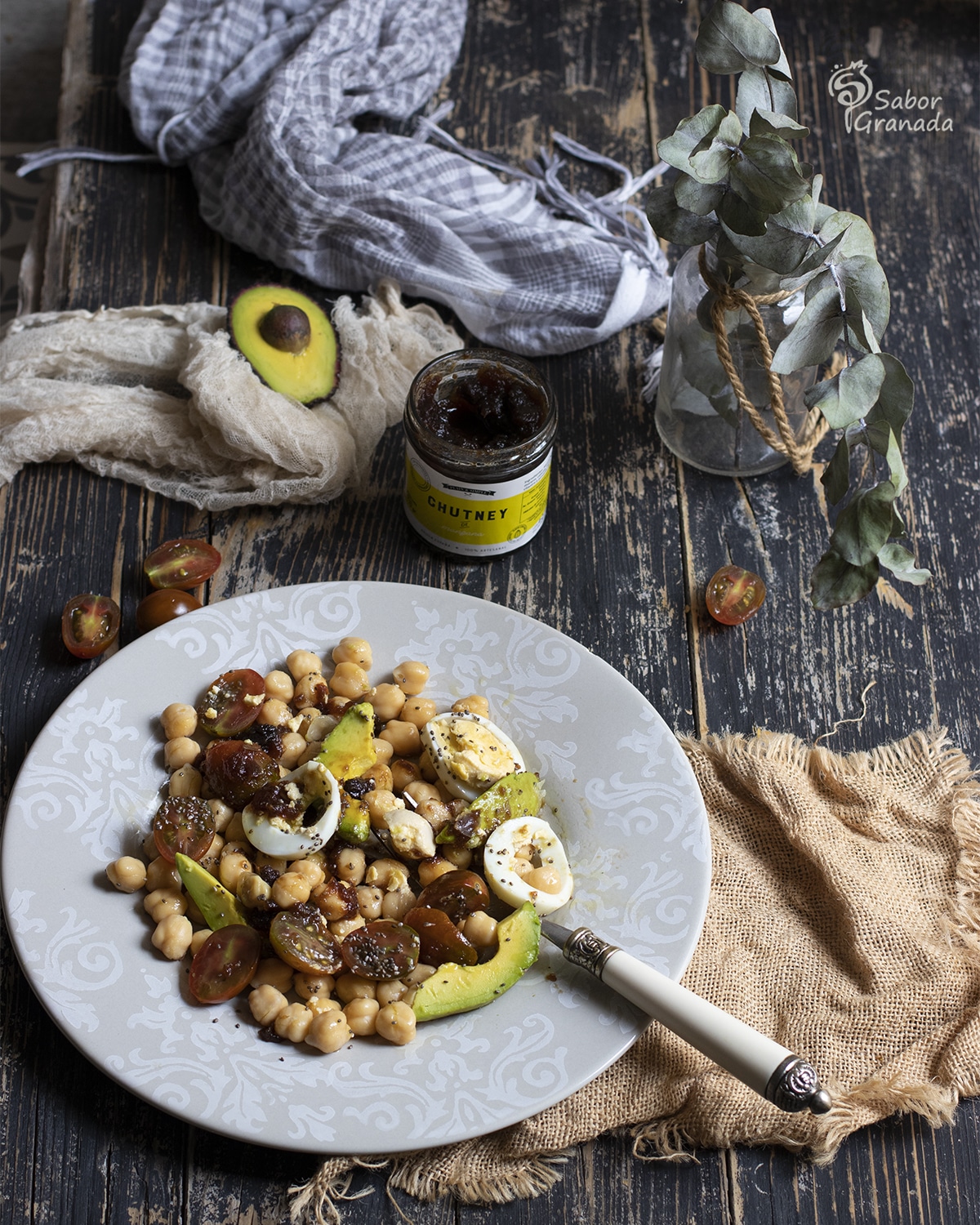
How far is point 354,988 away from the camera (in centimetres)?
135

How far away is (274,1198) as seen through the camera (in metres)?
1.34

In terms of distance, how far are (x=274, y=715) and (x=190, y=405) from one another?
2.10 ft

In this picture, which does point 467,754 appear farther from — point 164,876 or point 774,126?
point 774,126

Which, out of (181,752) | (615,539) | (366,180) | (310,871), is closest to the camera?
(310,871)

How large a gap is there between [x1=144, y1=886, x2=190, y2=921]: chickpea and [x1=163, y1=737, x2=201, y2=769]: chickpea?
18 cm

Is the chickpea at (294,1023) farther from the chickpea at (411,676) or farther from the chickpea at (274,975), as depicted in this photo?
the chickpea at (411,676)

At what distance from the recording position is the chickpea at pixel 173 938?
4.46 ft

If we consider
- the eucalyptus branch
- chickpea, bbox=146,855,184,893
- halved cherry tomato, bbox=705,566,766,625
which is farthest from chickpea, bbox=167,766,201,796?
the eucalyptus branch

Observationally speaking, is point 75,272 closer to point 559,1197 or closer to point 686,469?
point 686,469

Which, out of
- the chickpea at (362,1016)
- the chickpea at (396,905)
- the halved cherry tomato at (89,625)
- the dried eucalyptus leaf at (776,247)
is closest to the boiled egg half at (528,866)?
the chickpea at (396,905)

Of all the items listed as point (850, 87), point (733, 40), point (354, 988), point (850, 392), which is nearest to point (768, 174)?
point (733, 40)

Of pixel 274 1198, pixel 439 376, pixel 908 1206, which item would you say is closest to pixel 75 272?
pixel 439 376

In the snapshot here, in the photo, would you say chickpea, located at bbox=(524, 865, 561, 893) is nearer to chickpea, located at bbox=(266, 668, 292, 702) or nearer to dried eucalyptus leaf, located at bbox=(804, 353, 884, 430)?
chickpea, located at bbox=(266, 668, 292, 702)

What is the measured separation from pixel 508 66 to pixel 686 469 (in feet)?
3.54
